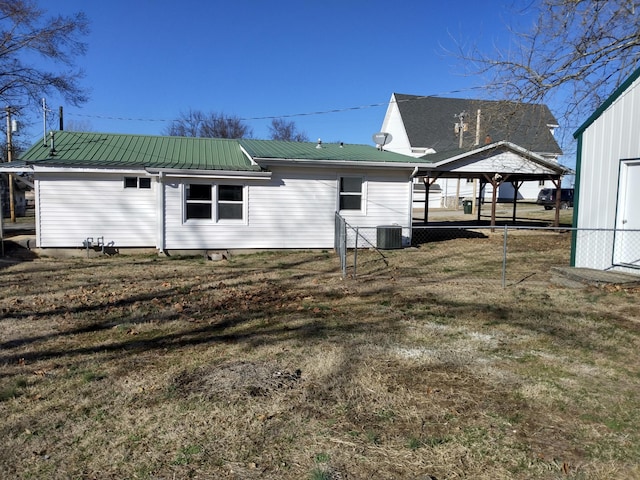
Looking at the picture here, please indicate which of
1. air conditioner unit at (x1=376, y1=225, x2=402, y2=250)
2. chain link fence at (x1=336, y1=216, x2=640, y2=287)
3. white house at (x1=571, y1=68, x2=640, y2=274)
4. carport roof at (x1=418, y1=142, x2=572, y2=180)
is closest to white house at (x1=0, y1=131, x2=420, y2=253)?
air conditioner unit at (x1=376, y1=225, x2=402, y2=250)

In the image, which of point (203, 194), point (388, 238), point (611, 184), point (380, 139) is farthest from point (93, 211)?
point (611, 184)

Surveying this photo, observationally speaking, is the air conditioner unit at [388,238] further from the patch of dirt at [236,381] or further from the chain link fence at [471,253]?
the patch of dirt at [236,381]

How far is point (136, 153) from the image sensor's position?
1402 centimetres

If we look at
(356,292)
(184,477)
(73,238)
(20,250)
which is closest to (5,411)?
(184,477)

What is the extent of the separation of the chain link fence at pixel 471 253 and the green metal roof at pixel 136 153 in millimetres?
4272

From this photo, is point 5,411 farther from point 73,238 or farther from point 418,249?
point 418,249

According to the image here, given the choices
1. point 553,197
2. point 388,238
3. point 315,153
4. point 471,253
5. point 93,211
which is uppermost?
point 315,153

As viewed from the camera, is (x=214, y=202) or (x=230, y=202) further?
(x=230, y=202)

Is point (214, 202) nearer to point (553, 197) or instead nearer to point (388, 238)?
point (388, 238)

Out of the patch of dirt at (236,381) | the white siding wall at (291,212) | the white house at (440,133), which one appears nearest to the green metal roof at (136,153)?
the white siding wall at (291,212)

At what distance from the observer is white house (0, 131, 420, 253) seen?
1290cm

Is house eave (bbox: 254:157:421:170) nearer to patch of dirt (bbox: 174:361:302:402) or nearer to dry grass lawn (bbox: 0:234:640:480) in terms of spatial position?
dry grass lawn (bbox: 0:234:640:480)

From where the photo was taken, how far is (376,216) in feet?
47.5

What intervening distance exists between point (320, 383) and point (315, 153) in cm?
1109
